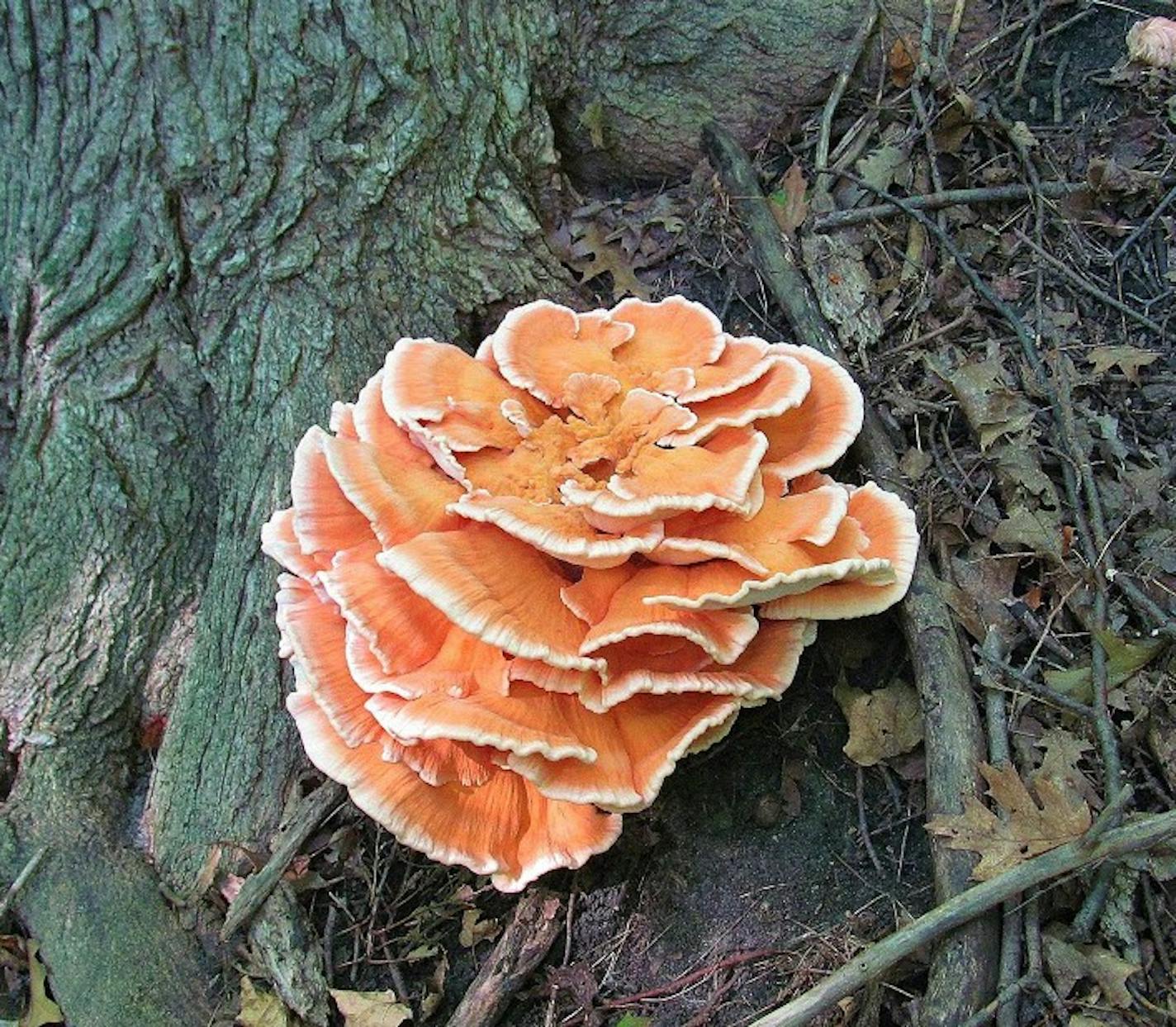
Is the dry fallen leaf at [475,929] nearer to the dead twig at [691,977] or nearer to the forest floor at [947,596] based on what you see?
the forest floor at [947,596]

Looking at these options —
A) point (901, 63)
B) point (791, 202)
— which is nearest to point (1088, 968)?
point (791, 202)

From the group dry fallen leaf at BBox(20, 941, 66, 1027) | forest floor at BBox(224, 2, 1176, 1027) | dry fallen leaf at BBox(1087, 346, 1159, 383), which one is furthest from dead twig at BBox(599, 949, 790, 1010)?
dry fallen leaf at BBox(1087, 346, 1159, 383)

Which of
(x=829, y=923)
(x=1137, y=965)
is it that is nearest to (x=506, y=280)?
(x=829, y=923)

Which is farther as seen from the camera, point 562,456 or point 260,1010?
point 260,1010

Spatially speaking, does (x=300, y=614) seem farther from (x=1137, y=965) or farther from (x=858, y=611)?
(x=1137, y=965)

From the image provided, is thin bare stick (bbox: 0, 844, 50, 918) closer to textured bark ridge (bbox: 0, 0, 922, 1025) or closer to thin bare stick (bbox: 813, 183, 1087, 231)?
textured bark ridge (bbox: 0, 0, 922, 1025)

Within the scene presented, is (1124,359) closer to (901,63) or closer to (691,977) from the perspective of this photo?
(901,63)

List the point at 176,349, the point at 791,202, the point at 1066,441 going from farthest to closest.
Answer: the point at 791,202 → the point at 176,349 → the point at 1066,441
